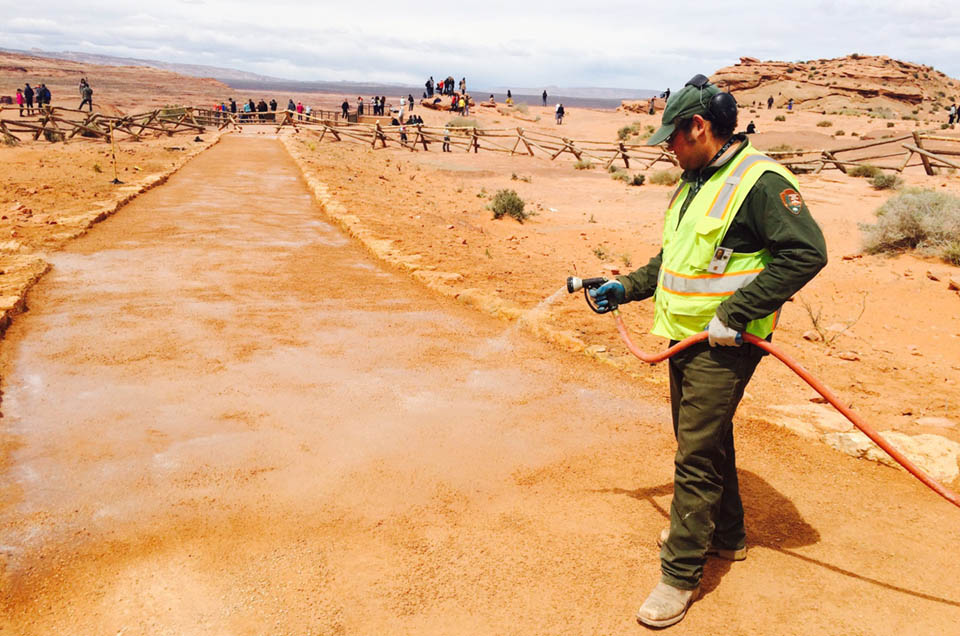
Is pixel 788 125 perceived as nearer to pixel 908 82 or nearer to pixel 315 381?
pixel 908 82

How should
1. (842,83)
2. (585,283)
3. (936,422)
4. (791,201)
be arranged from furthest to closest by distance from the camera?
(842,83) → (936,422) → (585,283) → (791,201)

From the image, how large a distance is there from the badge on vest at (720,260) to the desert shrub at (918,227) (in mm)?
8291

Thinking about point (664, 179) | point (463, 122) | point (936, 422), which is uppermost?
point (463, 122)

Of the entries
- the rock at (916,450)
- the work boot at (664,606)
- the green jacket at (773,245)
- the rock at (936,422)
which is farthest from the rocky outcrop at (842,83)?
the work boot at (664,606)

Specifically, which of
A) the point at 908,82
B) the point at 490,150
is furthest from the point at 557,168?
the point at 908,82

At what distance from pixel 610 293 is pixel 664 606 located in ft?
4.20

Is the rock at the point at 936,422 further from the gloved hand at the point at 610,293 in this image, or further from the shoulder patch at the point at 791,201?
the shoulder patch at the point at 791,201

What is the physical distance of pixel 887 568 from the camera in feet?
9.00

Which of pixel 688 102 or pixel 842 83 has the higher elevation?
pixel 842 83

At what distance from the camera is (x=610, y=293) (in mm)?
2889

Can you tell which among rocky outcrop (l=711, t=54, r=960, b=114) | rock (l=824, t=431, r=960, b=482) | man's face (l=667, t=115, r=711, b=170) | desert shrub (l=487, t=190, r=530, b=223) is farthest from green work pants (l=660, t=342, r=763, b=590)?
rocky outcrop (l=711, t=54, r=960, b=114)

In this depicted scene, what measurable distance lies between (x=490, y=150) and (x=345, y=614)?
26701 millimetres

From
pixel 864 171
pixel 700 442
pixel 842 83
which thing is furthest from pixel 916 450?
pixel 842 83

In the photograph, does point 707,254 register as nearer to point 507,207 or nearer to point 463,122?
point 507,207
